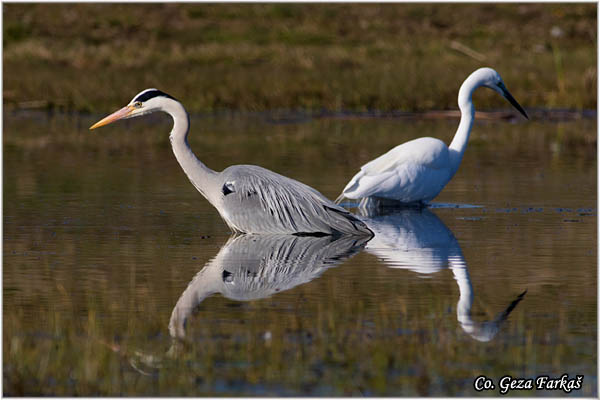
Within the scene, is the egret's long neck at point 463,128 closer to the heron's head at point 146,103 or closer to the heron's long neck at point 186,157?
the heron's long neck at point 186,157

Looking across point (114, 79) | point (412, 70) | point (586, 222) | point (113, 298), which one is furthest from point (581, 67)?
point (113, 298)

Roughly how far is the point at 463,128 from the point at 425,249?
359cm

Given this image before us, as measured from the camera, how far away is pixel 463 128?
40.9ft

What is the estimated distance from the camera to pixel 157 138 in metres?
19.3

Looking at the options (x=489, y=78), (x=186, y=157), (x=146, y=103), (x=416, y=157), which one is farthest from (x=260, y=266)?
(x=489, y=78)

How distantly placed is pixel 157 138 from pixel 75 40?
19.8 meters

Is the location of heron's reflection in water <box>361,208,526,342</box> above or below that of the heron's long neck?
below

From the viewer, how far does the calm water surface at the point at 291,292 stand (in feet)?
18.8

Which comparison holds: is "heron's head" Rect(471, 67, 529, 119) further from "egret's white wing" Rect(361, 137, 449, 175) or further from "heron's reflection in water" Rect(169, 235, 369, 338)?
"heron's reflection in water" Rect(169, 235, 369, 338)

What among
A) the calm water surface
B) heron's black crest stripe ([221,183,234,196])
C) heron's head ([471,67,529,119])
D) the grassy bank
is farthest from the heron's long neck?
the grassy bank

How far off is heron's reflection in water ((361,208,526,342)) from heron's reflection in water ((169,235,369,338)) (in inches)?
12.0

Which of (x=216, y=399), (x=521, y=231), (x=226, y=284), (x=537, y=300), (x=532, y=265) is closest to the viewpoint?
(x=216, y=399)

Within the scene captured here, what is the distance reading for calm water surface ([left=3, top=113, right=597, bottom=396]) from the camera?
5.74 metres

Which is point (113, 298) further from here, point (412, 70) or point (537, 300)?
point (412, 70)
